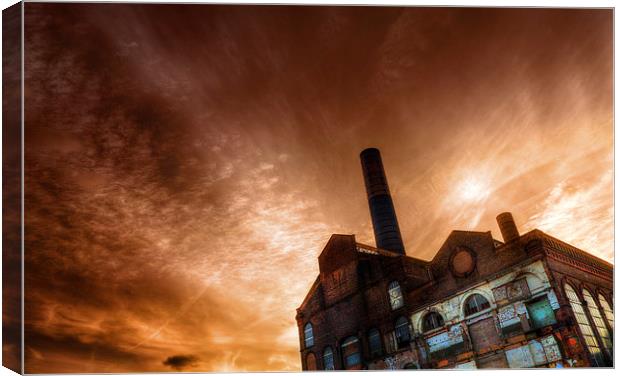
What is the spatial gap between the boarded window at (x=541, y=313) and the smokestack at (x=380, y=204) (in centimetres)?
1210

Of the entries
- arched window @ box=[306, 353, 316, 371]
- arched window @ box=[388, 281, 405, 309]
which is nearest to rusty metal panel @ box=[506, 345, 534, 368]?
arched window @ box=[388, 281, 405, 309]

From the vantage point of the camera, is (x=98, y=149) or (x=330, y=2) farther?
(x=98, y=149)

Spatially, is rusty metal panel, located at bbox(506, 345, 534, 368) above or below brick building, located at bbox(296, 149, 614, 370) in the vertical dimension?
below

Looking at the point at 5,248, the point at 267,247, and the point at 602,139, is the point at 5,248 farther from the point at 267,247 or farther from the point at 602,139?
the point at 602,139

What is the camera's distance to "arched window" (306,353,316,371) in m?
25.6

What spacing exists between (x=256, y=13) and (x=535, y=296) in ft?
48.3

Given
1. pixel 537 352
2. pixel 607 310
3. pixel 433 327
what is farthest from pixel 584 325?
pixel 433 327

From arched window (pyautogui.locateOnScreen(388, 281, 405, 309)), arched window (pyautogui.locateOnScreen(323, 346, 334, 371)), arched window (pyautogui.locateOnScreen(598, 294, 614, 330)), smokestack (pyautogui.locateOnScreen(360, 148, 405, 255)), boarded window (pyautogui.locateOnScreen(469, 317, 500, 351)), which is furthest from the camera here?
smokestack (pyautogui.locateOnScreen(360, 148, 405, 255))

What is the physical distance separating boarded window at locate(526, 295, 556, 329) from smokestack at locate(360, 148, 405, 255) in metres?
12.1

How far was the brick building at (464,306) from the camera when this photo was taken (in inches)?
632

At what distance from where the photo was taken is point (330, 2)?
583 inches

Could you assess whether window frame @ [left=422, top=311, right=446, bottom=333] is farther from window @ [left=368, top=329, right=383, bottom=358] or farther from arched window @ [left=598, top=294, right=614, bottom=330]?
arched window @ [left=598, top=294, right=614, bottom=330]

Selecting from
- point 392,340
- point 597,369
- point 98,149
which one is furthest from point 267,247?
point 597,369

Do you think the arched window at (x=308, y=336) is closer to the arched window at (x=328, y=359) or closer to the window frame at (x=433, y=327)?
the arched window at (x=328, y=359)
